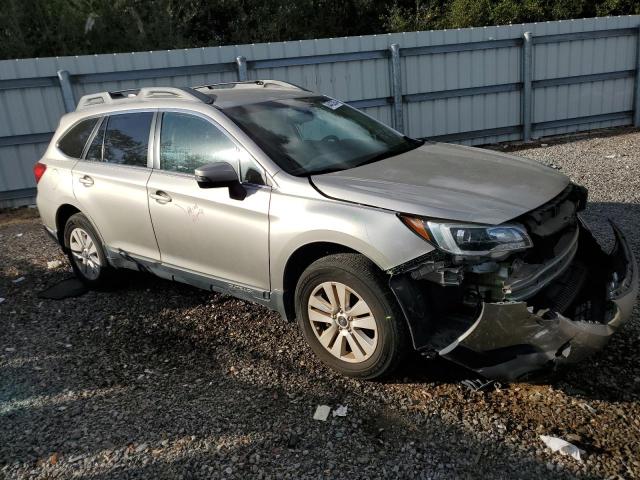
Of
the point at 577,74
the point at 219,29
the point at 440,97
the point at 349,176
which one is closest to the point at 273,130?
the point at 349,176

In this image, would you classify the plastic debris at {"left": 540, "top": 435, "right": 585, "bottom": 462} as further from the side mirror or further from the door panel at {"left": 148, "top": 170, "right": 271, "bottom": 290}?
the side mirror

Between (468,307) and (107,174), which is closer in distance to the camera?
(468,307)

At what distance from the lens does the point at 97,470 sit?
117 inches

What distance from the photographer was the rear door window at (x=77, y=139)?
5.16m

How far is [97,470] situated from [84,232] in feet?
8.92

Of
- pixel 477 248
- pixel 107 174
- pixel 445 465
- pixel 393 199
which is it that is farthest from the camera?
pixel 107 174

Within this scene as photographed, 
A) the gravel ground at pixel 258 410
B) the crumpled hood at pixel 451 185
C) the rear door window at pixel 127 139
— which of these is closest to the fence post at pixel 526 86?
the crumpled hood at pixel 451 185

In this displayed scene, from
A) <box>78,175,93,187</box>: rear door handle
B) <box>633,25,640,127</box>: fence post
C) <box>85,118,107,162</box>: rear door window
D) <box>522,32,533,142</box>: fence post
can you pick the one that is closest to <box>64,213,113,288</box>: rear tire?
<box>78,175,93,187</box>: rear door handle

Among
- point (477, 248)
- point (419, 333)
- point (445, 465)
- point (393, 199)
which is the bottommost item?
point (445, 465)

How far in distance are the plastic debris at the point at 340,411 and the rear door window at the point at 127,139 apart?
7.85 ft

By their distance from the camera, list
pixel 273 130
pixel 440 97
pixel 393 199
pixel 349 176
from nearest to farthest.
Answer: pixel 393 199 → pixel 349 176 → pixel 273 130 → pixel 440 97

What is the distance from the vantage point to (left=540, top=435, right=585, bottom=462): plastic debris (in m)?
2.81

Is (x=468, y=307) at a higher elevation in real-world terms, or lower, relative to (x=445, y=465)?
higher

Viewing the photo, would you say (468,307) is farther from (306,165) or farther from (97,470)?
(97,470)
